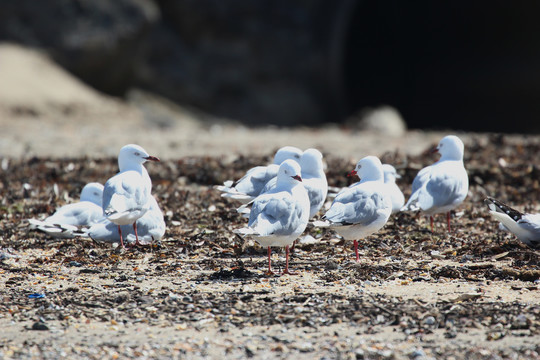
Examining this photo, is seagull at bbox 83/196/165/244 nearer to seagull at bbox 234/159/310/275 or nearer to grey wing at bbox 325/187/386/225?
seagull at bbox 234/159/310/275

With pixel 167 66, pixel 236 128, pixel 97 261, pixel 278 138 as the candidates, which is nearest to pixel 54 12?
pixel 167 66

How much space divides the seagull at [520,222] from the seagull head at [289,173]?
5.36ft

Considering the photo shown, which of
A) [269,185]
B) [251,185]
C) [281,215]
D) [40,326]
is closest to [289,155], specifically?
[251,185]

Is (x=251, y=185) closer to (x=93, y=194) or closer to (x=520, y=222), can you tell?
(x=93, y=194)

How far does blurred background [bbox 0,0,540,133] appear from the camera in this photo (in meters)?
15.5

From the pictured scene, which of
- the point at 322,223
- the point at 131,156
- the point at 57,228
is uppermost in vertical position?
the point at 131,156

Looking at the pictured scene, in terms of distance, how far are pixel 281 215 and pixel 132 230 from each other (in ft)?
5.78

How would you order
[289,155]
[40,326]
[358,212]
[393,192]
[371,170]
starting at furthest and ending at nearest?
[289,155] < [393,192] < [371,170] < [358,212] < [40,326]

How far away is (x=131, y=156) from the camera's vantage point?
689cm

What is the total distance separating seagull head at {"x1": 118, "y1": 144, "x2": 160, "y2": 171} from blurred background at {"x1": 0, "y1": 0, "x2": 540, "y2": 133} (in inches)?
361

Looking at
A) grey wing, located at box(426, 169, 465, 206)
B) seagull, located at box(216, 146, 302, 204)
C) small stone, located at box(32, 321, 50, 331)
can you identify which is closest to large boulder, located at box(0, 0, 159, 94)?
seagull, located at box(216, 146, 302, 204)

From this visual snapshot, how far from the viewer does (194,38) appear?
1745cm

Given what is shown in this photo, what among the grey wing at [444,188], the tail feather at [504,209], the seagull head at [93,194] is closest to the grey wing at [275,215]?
the tail feather at [504,209]

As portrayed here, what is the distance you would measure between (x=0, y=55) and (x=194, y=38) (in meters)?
4.57
